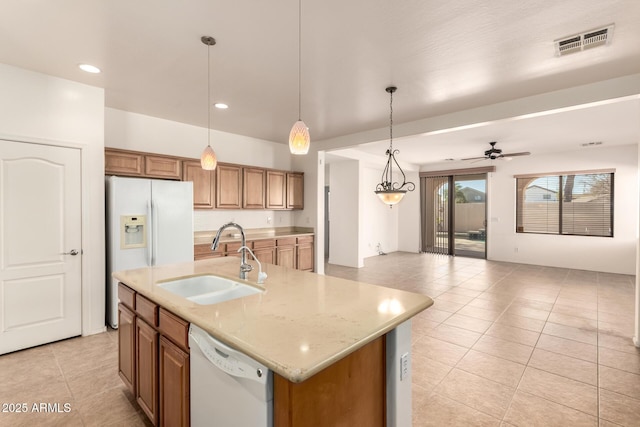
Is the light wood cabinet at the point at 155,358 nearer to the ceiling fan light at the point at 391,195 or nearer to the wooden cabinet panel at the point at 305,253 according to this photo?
the ceiling fan light at the point at 391,195

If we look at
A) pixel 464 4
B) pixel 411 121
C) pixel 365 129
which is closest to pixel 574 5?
pixel 464 4

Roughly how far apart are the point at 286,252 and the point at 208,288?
3.21 meters

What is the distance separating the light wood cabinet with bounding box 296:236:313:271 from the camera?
5.66 m

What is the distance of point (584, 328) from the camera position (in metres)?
3.47

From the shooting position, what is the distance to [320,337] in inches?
45.9

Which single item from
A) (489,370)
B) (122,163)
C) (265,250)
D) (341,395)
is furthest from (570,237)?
(122,163)

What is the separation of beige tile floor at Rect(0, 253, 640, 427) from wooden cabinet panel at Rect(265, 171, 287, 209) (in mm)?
3097

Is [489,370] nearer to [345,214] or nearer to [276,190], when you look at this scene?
[276,190]

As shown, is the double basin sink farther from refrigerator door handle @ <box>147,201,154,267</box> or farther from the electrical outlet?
refrigerator door handle @ <box>147,201,154,267</box>

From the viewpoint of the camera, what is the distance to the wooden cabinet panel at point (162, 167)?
3980 millimetres

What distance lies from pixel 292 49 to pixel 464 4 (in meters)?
1.34

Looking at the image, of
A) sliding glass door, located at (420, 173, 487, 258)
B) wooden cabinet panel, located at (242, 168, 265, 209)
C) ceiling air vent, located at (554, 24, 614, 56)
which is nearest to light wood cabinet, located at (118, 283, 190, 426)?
wooden cabinet panel, located at (242, 168, 265, 209)

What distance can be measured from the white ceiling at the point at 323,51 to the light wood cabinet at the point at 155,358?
6.59 feet

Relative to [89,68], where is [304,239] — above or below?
below
